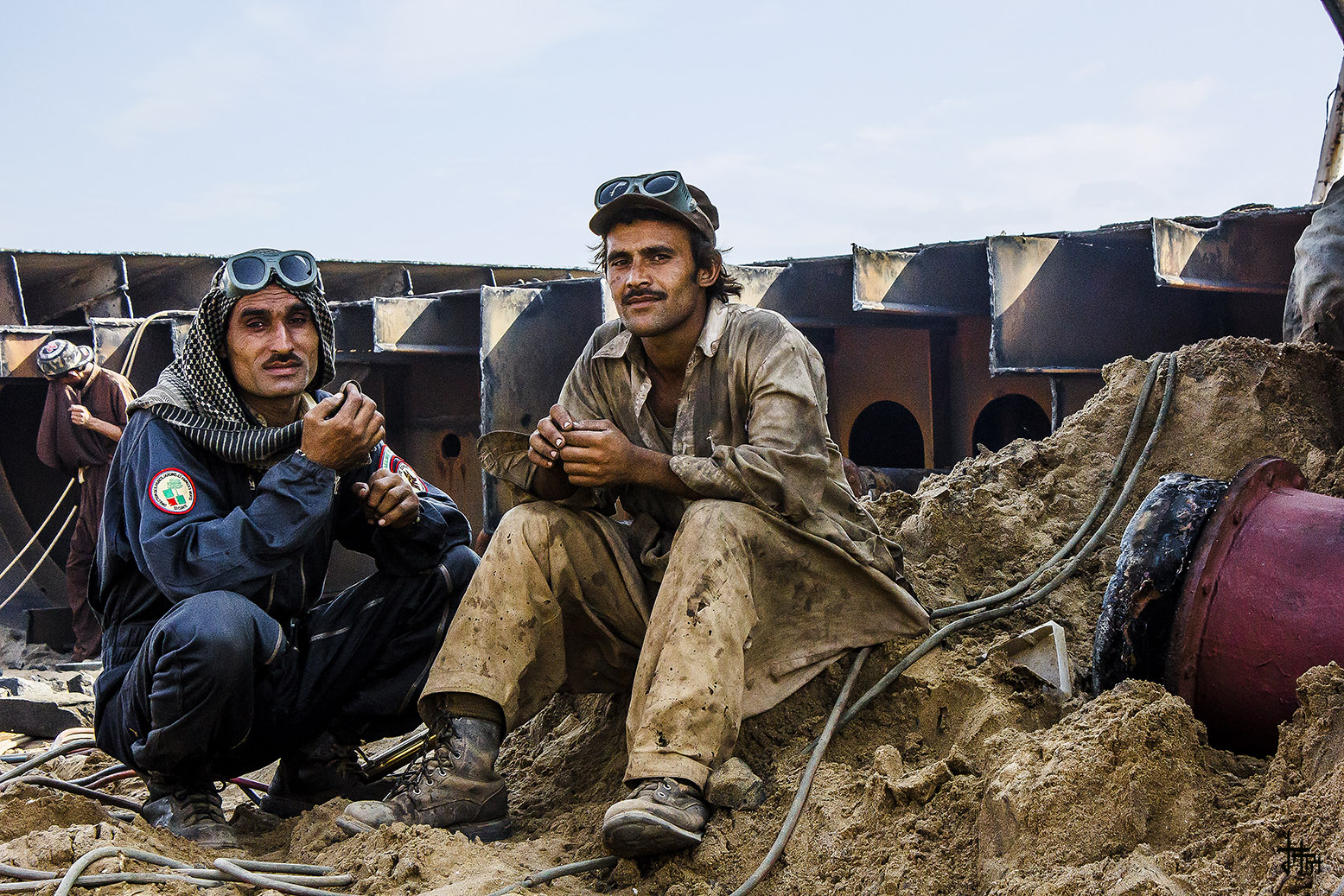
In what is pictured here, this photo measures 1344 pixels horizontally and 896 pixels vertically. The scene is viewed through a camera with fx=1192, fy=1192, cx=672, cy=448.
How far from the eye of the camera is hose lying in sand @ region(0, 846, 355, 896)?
8.43 feet

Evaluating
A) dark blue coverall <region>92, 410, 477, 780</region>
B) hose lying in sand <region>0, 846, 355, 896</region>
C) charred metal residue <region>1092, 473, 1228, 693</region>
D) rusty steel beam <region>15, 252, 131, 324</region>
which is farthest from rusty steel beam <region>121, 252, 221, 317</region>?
charred metal residue <region>1092, 473, 1228, 693</region>

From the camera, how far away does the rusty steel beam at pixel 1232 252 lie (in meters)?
5.60

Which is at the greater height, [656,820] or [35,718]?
[656,820]

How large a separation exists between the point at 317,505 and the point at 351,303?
5.38 meters

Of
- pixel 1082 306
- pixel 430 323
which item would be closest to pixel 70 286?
pixel 430 323

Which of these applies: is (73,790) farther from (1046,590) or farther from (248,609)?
(1046,590)

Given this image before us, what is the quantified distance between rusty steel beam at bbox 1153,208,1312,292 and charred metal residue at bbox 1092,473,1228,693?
10.4 feet

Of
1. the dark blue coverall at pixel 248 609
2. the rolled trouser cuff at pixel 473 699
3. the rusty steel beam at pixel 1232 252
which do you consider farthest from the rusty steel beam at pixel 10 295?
the rusty steel beam at pixel 1232 252

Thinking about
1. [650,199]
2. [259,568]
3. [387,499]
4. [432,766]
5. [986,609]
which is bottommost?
[432,766]

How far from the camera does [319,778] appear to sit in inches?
138

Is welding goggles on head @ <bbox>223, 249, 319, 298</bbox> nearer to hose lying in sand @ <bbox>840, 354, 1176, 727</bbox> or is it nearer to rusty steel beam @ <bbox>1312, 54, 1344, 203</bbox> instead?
hose lying in sand @ <bbox>840, 354, 1176, 727</bbox>

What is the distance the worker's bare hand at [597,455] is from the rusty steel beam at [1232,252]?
3.59m

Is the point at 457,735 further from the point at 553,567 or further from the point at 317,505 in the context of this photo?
the point at 317,505

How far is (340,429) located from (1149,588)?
6.54 ft
